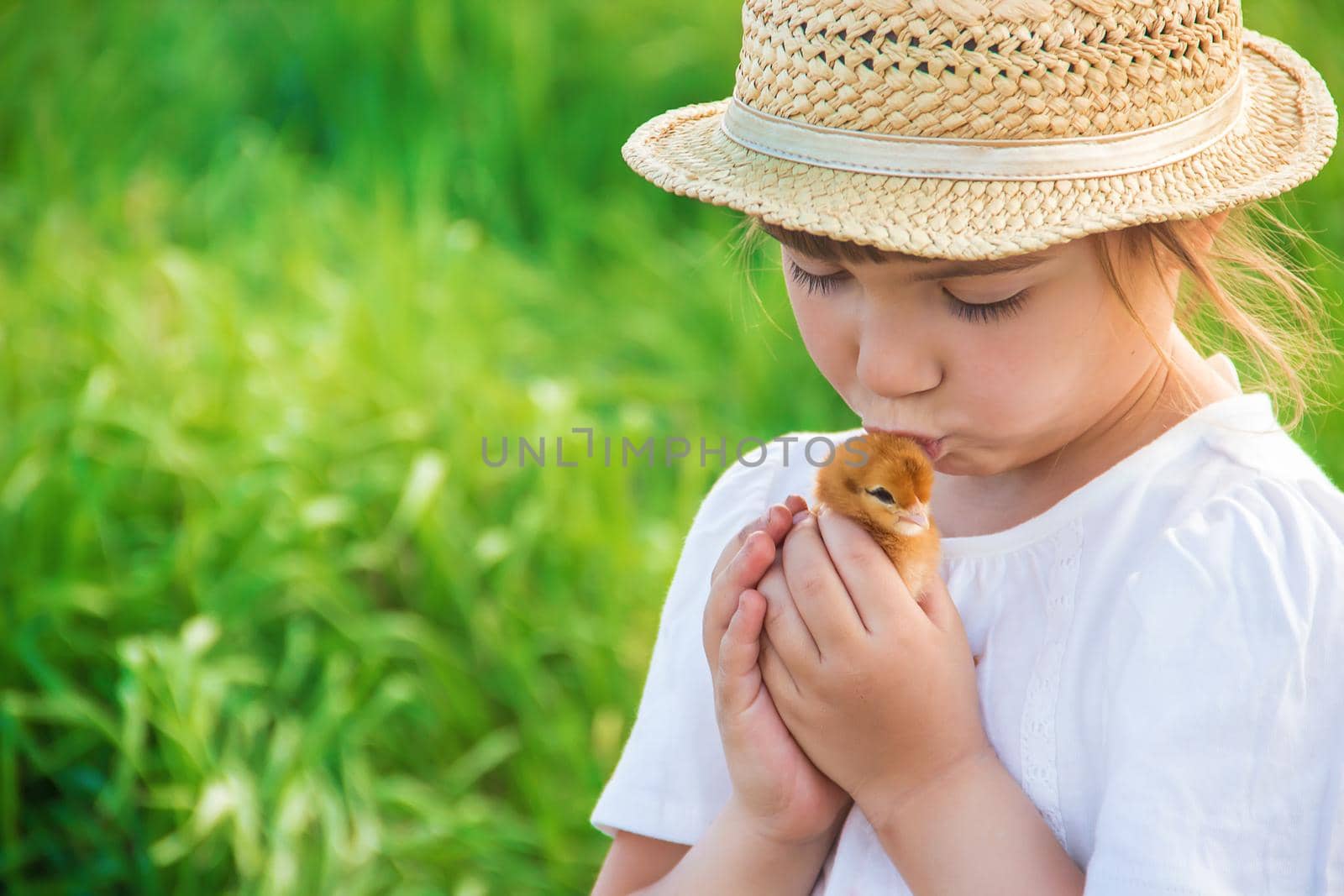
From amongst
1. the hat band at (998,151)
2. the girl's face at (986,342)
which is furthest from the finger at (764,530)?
the hat band at (998,151)

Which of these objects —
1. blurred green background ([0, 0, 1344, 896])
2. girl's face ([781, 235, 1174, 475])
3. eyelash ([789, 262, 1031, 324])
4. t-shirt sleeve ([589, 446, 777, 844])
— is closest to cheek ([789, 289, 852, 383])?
girl's face ([781, 235, 1174, 475])

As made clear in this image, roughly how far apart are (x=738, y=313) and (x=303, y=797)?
6.71 ft

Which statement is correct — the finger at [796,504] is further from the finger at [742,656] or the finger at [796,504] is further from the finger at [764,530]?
the finger at [742,656]

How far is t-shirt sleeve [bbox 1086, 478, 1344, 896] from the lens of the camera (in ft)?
3.76

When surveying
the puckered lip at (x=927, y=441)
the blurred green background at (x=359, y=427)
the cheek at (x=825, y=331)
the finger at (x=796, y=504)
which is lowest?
the blurred green background at (x=359, y=427)

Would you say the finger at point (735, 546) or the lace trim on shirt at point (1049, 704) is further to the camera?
the finger at point (735, 546)

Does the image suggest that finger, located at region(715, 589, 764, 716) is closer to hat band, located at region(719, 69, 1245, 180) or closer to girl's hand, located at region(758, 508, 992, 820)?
girl's hand, located at region(758, 508, 992, 820)

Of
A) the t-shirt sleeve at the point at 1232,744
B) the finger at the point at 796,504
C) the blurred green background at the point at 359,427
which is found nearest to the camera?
the t-shirt sleeve at the point at 1232,744

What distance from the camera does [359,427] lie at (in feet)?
11.7

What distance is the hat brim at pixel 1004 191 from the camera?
3.80 feet

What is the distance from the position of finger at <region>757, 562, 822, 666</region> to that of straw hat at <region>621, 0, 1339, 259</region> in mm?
374

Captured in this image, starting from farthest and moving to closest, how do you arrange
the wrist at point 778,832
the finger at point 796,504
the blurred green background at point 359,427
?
the blurred green background at point 359,427 < the finger at point 796,504 < the wrist at point 778,832

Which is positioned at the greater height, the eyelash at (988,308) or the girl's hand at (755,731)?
the eyelash at (988,308)

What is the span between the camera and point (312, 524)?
3.24 metres
